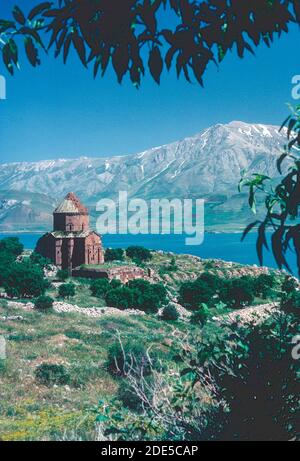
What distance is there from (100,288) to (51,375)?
77.2ft

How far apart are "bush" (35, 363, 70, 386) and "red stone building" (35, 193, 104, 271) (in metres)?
32.5

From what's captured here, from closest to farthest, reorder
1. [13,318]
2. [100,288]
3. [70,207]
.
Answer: [13,318]
[100,288]
[70,207]

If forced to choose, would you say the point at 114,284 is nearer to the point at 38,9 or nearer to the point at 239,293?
the point at 239,293

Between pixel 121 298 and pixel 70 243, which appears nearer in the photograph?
pixel 121 298

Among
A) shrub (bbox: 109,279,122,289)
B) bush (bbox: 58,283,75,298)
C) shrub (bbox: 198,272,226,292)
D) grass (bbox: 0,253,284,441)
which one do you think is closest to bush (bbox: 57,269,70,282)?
shrub (bbox: 109,279,122,289)

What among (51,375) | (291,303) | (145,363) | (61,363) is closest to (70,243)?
(61,363)

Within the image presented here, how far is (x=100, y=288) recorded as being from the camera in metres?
37.9

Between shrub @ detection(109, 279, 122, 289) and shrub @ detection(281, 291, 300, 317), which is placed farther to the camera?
shrub @ detection(109, 279, 122, 289)

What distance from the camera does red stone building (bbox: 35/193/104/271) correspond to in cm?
4762

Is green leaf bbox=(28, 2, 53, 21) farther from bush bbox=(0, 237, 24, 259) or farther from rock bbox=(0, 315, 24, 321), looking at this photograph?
bush bbox=(0, 237, 24, 259)

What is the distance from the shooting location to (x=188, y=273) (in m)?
52.7

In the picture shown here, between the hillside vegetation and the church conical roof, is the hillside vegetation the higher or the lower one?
the lower one

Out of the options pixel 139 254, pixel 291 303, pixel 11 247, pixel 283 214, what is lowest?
pixel 139 254
